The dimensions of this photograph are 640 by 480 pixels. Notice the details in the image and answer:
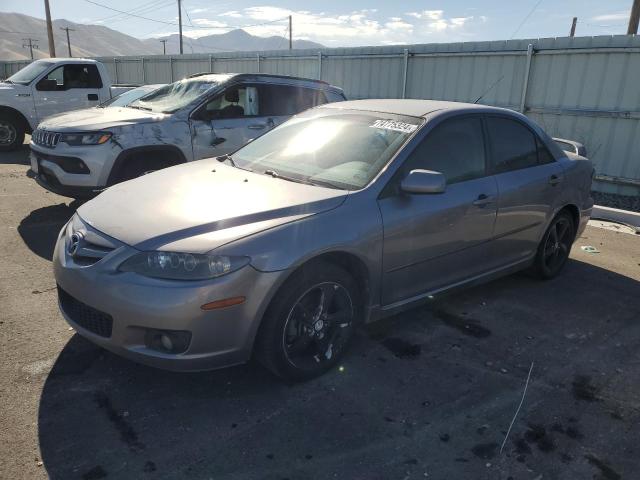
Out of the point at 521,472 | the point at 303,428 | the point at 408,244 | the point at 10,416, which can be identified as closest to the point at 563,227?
the point at 408,244

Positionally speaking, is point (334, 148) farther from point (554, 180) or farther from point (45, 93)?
point (45, 93)

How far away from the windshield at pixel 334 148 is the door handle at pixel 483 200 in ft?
2.38

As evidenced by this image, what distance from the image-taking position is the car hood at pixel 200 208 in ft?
9.08

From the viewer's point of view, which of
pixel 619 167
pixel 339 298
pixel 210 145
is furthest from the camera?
pixel 619 167

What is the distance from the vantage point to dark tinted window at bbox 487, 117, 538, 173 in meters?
4.19

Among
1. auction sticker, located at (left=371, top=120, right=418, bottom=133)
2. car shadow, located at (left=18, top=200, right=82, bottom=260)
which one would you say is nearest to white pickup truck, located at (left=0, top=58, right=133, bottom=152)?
car shadow, located at (left=18, top=200, right=82, bottom=260)

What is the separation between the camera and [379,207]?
10.7 feet

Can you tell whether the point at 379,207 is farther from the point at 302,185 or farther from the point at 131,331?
the point at 131,331

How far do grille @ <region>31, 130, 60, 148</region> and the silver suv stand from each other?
0.04 feet

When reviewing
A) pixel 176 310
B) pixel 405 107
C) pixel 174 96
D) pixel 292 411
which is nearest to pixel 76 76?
pixel 174 96

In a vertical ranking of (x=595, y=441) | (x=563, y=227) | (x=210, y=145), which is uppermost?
(x=210, y=145)

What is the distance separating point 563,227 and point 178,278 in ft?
12.9

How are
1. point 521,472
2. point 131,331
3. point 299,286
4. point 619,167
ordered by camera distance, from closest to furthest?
point 521,472 < point 131,331 < point 299,286 < point 619,167

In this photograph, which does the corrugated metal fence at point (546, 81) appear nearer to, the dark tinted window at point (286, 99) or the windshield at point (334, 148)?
the dark tinted window at point (286, 99)
